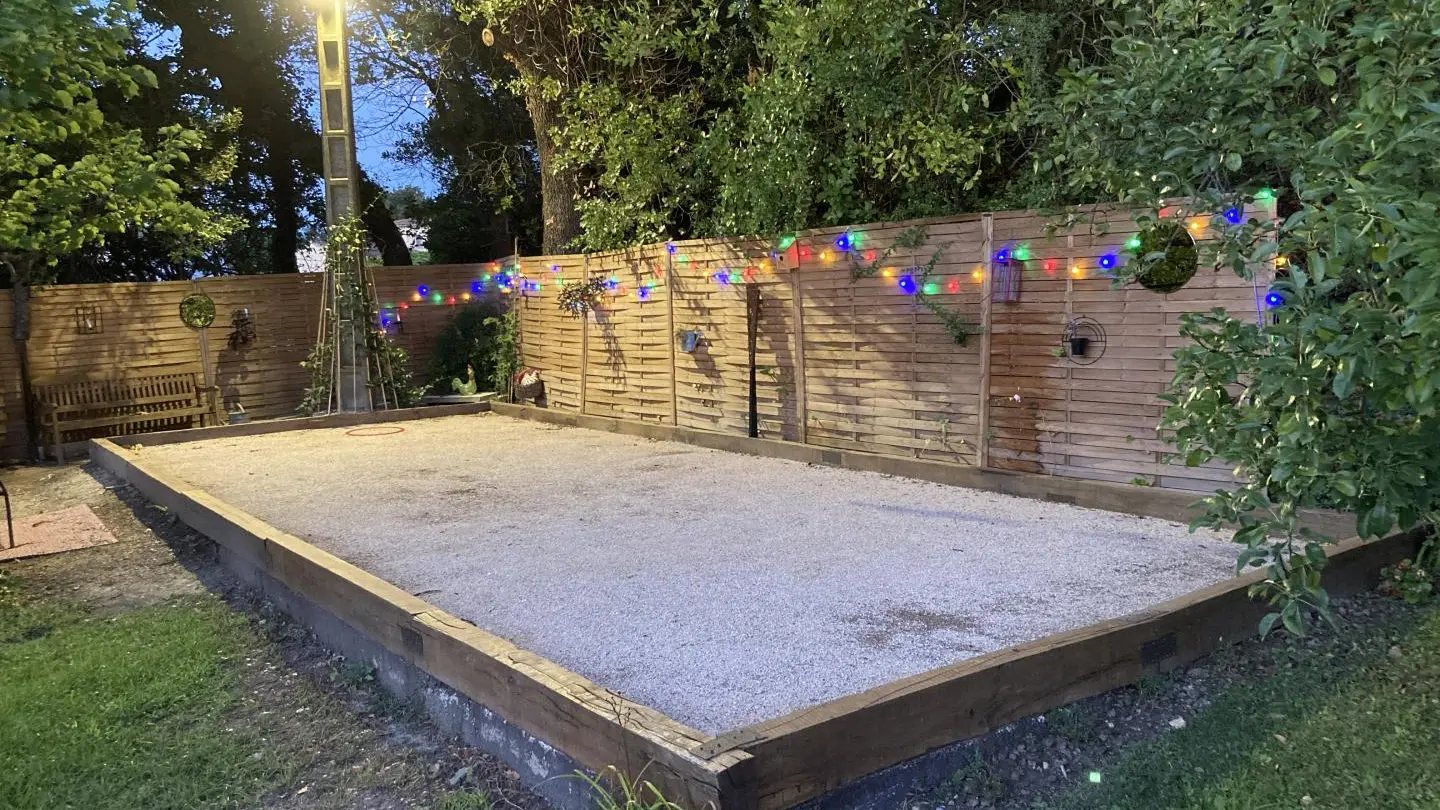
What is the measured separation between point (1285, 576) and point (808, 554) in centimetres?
296

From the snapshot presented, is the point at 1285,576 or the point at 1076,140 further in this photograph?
the point at 1076,140

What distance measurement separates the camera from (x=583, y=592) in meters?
4.86

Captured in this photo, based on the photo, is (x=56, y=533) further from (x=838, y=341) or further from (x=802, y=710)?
(x=802, y=710)

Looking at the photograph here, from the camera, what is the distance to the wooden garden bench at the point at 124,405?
10.9m

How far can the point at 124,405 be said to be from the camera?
11.5 metres

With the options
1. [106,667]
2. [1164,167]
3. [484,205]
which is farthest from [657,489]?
[484,205]

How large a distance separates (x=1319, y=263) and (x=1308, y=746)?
5.92 ft

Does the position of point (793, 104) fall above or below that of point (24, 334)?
above

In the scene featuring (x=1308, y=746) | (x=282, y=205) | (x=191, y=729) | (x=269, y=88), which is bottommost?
(x=191, y=729)

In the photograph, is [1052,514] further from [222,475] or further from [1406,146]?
[222,475]

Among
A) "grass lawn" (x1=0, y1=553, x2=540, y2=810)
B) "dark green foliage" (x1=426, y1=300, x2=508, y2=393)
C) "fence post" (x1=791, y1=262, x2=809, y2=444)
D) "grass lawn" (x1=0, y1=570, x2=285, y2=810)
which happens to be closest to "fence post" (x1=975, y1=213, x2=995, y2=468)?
"fence post" (x1=791, y1=262, x2=809, y2=444)

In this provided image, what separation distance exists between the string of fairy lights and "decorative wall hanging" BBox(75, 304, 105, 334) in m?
5.10

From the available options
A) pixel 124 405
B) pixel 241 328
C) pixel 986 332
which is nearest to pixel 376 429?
pixel 241 328

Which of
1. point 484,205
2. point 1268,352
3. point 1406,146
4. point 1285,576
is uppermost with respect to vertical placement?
point 484,205
